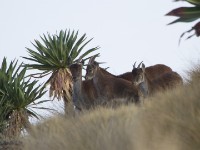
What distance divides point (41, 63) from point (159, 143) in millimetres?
15991

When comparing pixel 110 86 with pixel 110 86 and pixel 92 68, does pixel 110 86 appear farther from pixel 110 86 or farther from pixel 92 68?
pixel 92 68

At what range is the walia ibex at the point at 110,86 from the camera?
57.6 ft

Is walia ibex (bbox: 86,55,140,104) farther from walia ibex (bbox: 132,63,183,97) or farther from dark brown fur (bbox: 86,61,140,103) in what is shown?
walia ibex (bbox: 132,63,183,97)

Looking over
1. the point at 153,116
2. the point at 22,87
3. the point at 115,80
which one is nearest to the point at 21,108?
the point at 22,87

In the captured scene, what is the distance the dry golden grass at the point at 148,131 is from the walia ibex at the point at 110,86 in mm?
7254

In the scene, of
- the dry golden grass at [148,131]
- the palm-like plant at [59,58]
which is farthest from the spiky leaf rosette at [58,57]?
the dry golden grass at [148,131]

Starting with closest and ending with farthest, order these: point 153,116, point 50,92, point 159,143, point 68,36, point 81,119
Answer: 1. point 159,143
2. point 153,116
3. point 81,119
4. point 50,92
5. point 68,36

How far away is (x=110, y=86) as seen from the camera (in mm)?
17703

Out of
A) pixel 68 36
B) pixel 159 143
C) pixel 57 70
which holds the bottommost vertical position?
pixel 159 143

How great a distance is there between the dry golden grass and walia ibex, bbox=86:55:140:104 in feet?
23.8

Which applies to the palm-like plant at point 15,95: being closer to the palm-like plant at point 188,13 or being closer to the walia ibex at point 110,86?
the walia ibex at point 110,86

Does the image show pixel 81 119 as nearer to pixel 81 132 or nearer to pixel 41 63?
pixel 81 132

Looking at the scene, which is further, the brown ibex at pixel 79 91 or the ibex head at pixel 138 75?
the brown ibex at pixel 79 91

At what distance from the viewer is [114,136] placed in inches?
324
